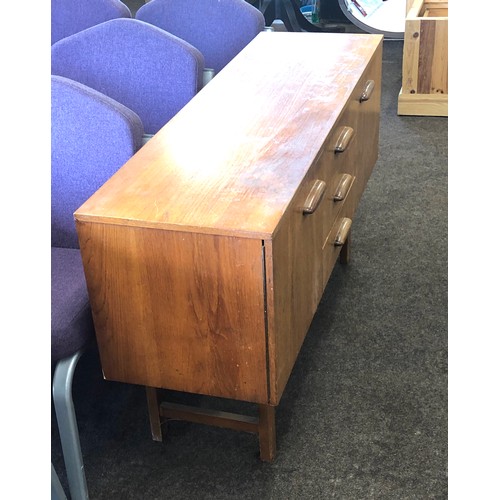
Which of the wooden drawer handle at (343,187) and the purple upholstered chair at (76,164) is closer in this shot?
the purple upholstered chair at (76,164)

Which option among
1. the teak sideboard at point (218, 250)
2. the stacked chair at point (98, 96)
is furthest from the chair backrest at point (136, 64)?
the teak sideboard at point (218, 250)

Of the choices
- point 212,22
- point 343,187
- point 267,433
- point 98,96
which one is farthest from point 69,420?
point 212,22

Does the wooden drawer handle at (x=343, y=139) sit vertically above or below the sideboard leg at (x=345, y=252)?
above

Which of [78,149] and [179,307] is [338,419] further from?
[78,149]

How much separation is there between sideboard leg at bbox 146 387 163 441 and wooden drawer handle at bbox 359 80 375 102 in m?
0.88

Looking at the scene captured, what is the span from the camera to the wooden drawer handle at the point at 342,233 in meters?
1.74

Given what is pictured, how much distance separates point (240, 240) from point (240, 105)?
1.95 feet

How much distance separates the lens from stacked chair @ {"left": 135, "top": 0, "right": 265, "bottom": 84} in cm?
243

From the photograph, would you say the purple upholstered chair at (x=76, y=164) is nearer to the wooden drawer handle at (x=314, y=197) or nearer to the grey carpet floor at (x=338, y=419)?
the grey carpet floor at (x=338, y=419)

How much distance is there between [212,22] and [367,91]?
0.73 meters

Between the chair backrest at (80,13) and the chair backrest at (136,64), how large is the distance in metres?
0.53
